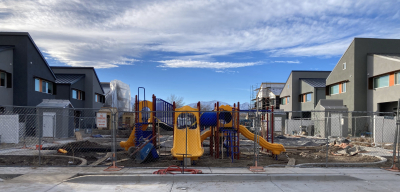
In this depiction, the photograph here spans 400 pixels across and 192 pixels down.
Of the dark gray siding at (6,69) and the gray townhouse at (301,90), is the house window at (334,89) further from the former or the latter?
the dark gray siding at (6,69)

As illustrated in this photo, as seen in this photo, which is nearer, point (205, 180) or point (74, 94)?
point (205, 180)

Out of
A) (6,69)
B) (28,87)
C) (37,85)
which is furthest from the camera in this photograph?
(37,85)

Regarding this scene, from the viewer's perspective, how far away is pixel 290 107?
4738 centimetres

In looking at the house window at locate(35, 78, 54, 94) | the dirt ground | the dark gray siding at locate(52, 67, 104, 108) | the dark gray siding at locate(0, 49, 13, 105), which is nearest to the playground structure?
the dirt ground

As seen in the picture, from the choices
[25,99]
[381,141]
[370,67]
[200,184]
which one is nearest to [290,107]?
[370,67]

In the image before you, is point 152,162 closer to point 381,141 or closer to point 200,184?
point 200,184

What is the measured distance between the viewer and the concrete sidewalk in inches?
302

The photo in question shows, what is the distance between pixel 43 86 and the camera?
1094 inches

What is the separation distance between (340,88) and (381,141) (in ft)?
42.2

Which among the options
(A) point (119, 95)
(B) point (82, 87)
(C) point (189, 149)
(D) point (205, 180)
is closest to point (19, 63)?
(B) point (82, 87)

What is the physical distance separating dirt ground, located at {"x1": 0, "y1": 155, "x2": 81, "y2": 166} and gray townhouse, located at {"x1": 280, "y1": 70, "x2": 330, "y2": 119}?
120 feet

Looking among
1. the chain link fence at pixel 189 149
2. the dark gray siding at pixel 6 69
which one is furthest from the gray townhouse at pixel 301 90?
the dark gray siding at pixel 6 69

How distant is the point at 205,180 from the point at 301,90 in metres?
40.4

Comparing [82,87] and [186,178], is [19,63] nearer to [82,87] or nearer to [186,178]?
[82,87]
